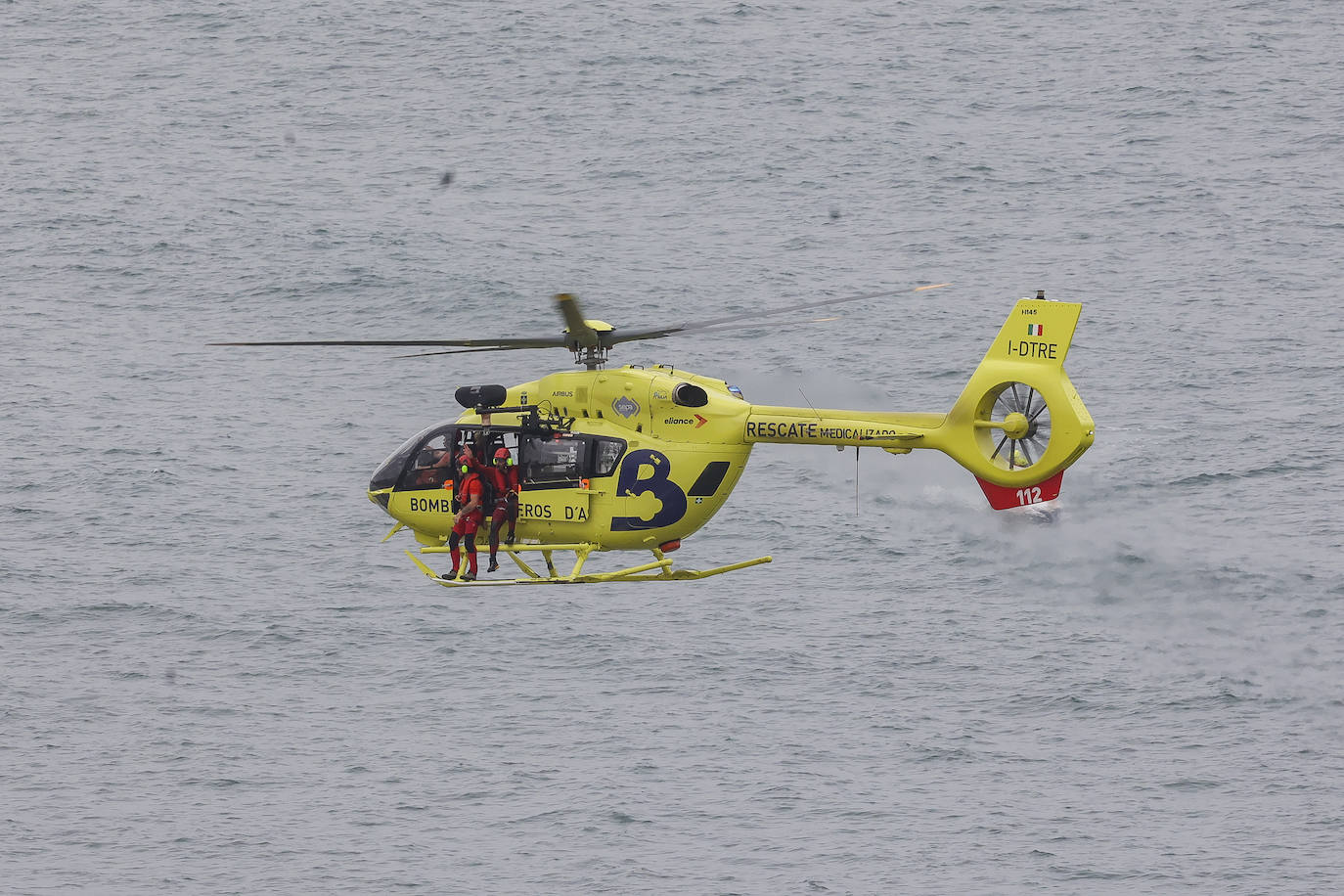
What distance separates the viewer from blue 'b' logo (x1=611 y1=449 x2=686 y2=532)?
134 feet

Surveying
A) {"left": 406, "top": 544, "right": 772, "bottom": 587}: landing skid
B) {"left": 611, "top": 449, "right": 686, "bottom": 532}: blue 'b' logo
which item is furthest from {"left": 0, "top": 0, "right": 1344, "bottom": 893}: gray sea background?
{"left": 611, "top": 449, "right": 686, "bottom": 532}: blue 'b' logo

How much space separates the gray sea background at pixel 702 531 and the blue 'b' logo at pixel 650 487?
Answer: 13.6m

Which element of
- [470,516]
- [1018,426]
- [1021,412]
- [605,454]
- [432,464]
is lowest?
[470,516]

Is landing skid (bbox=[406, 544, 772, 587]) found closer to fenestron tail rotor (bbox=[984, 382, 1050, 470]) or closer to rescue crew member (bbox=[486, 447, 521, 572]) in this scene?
rescue crew member (bbox=[486, 447, 521, 572])

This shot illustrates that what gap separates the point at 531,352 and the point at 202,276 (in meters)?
33.9

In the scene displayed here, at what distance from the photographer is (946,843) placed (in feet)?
286

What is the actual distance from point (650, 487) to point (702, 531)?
186 feet

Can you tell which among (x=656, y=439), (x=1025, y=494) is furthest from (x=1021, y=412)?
(x=656, y=439)

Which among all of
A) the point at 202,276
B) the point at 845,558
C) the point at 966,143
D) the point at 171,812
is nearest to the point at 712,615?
the point at 845,558

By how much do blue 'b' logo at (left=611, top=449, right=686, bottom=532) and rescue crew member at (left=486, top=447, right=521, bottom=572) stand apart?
2.29 meters

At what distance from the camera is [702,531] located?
3829 inches

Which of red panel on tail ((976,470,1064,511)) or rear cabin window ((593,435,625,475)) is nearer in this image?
red panel on tail ((976,470,1064,511))

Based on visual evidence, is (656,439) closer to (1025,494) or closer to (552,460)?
(552,460)

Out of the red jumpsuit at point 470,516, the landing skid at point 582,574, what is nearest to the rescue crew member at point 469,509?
the red jumpsuit at point 470,516
